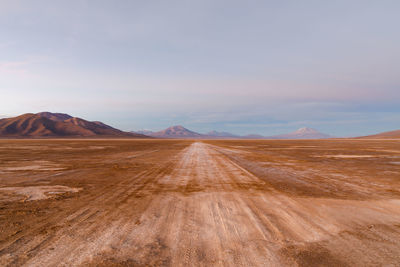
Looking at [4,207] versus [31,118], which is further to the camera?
[31,118]

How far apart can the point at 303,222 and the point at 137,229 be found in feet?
12.0

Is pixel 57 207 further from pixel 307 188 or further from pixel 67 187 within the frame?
pixel 307 188

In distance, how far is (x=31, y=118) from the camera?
550ft

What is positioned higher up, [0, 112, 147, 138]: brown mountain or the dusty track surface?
[0, 112, 147, 138]: brown mountain

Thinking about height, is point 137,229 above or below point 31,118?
below

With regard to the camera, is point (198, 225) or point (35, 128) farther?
point (35, 128)

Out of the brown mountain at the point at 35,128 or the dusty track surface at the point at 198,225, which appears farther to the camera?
the brown mountain at the point at 35,128

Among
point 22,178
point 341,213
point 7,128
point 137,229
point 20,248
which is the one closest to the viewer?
point 20,248

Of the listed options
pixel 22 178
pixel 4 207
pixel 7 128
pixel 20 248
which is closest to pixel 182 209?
pixel 20 248

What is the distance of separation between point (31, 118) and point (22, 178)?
211 m

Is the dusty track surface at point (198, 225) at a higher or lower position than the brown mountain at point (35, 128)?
lower

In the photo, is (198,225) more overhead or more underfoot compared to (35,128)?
more underfoot

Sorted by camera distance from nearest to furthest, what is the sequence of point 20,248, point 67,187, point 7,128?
point 20,248
point 67,187
point 7,128

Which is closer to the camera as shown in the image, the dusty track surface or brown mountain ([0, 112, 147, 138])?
the dusty track surface
